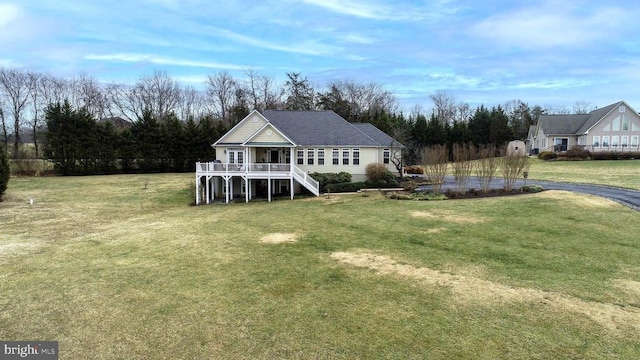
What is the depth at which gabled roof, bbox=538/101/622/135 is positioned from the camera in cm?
4747

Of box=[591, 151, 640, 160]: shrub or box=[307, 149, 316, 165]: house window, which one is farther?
box=[591, 151, 640, 160]: shrub

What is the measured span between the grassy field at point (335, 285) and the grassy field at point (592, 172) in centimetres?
1392

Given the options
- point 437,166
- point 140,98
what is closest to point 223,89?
point 140,98

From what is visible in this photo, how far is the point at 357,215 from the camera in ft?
62.3

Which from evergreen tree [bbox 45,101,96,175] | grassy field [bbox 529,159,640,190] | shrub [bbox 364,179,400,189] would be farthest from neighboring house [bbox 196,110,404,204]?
evergreen tree [bbox 45,101,96,175]

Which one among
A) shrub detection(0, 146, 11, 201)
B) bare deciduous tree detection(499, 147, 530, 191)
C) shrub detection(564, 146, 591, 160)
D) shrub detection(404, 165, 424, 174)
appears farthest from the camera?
shrub detection(564, 146, 591, 160)

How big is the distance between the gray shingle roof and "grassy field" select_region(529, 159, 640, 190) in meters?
16.2

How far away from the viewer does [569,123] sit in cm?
5000

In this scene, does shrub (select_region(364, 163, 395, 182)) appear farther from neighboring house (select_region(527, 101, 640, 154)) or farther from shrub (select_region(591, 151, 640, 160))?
neighboring house (select_region(527, 101, 640, 154))

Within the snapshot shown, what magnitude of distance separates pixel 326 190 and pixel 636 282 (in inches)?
787

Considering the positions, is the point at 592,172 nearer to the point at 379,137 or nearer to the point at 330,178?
the point at 379,137

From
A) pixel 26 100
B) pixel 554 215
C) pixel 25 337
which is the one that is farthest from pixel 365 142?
pixel 26 100

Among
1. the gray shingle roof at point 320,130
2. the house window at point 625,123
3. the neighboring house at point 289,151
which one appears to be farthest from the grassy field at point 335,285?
the house window at point 625,123

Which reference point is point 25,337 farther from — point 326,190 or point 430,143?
point 430,143
